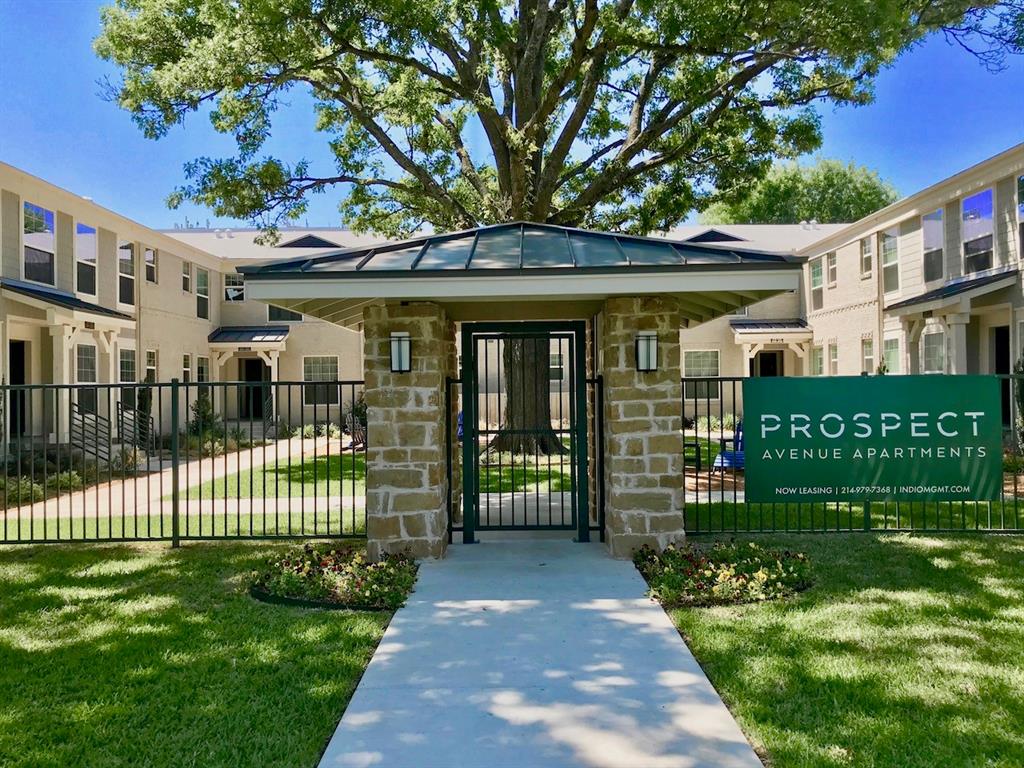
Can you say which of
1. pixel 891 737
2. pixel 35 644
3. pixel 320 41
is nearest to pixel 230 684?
pixel 35 644

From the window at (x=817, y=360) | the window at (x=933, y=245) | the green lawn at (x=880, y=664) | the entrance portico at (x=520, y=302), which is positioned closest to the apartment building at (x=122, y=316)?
the entrance portico at (x=520, y=302)

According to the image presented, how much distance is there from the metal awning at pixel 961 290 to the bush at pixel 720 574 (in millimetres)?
11363

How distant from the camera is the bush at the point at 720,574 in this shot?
572cm

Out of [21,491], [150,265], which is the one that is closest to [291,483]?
[21,491]

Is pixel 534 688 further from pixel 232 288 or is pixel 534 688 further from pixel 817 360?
pixel 232 288

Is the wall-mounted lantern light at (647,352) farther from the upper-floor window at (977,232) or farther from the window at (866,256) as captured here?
the window at (866,256)

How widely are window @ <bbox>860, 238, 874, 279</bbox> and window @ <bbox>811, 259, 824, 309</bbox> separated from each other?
2698 millimetres

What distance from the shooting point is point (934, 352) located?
1814 centimetres

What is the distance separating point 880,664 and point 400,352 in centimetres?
450

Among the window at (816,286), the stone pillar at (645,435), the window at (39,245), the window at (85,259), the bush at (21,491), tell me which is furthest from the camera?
the window at (816,286)

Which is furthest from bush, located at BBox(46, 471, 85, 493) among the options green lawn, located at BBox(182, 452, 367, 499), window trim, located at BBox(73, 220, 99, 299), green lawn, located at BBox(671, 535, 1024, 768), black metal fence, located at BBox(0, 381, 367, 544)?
green lawn, located at BBox(671, 535, 1024, 768)

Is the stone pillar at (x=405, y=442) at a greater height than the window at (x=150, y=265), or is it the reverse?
the window at (x=150, y=265)

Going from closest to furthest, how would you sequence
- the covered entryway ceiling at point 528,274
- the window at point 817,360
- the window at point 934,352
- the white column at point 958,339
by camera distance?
the covered entryway ceiling at point 528,274, the white column at point 958,339, the window at point 934,352, the window at point 817,360

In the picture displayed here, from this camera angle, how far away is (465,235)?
739 centimetres
